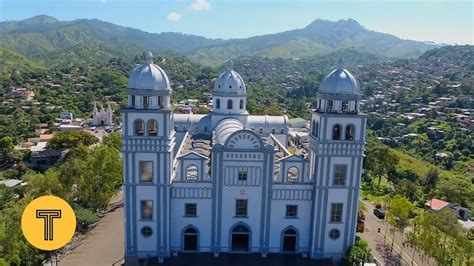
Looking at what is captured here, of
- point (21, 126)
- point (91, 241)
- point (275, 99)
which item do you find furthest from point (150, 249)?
point (275, 99)

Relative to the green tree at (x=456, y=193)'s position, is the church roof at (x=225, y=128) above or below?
above

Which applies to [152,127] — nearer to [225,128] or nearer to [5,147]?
[225,128]

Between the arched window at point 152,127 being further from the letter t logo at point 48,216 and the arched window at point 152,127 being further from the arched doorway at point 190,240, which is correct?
the letter t logo at point 48,216

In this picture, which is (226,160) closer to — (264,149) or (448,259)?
(264,149)

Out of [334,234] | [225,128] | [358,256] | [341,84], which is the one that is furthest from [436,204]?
[225,128]

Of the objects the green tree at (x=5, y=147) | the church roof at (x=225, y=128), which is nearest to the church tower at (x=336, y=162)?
the church roof at (x=225, y=128)

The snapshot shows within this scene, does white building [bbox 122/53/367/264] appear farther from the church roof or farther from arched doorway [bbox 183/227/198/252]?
the church roof

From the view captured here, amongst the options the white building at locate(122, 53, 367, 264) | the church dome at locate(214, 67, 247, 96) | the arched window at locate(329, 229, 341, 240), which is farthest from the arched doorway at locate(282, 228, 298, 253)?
the church dome at locate(214, 67, 247, 96)
